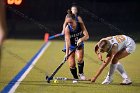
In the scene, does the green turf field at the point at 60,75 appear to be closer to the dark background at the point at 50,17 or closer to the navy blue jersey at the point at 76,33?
the navy blue jersey at the point at 76,33

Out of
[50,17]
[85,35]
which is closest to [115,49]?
[85,35]

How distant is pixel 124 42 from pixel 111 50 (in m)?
0.40

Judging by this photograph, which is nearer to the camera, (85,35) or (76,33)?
(85,35)

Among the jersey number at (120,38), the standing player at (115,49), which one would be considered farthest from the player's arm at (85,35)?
the jersey number at (120,38)

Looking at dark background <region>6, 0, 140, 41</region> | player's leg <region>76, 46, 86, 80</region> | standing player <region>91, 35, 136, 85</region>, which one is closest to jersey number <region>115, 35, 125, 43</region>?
standing player <region>91, 35, 136, 85</region>

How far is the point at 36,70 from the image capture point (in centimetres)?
1055

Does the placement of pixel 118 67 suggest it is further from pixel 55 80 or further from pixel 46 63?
pixel 46 63

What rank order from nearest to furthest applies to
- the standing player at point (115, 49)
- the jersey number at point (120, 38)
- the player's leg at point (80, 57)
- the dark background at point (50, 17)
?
the standing player at point (115, 49), the jersey number at point (120, 38), the player's leg at point (80, 57), the dark background at point (50, 17)

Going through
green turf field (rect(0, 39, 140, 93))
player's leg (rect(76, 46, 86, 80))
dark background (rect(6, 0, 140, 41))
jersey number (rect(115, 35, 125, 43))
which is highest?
dark background (rect(6, 0, 140, 41))

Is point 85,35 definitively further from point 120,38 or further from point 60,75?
point 60,75

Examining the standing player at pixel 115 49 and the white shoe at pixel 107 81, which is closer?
the standing player at pixel 115 49

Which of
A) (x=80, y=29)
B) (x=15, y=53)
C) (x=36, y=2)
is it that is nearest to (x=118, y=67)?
(x=80, y=29)

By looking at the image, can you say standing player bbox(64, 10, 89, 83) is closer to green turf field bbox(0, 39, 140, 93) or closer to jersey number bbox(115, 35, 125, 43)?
jersey number bbox(115, 35, 125, 43)

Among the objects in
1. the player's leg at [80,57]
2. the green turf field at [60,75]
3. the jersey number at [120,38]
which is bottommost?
the green turf field at [60,75]
